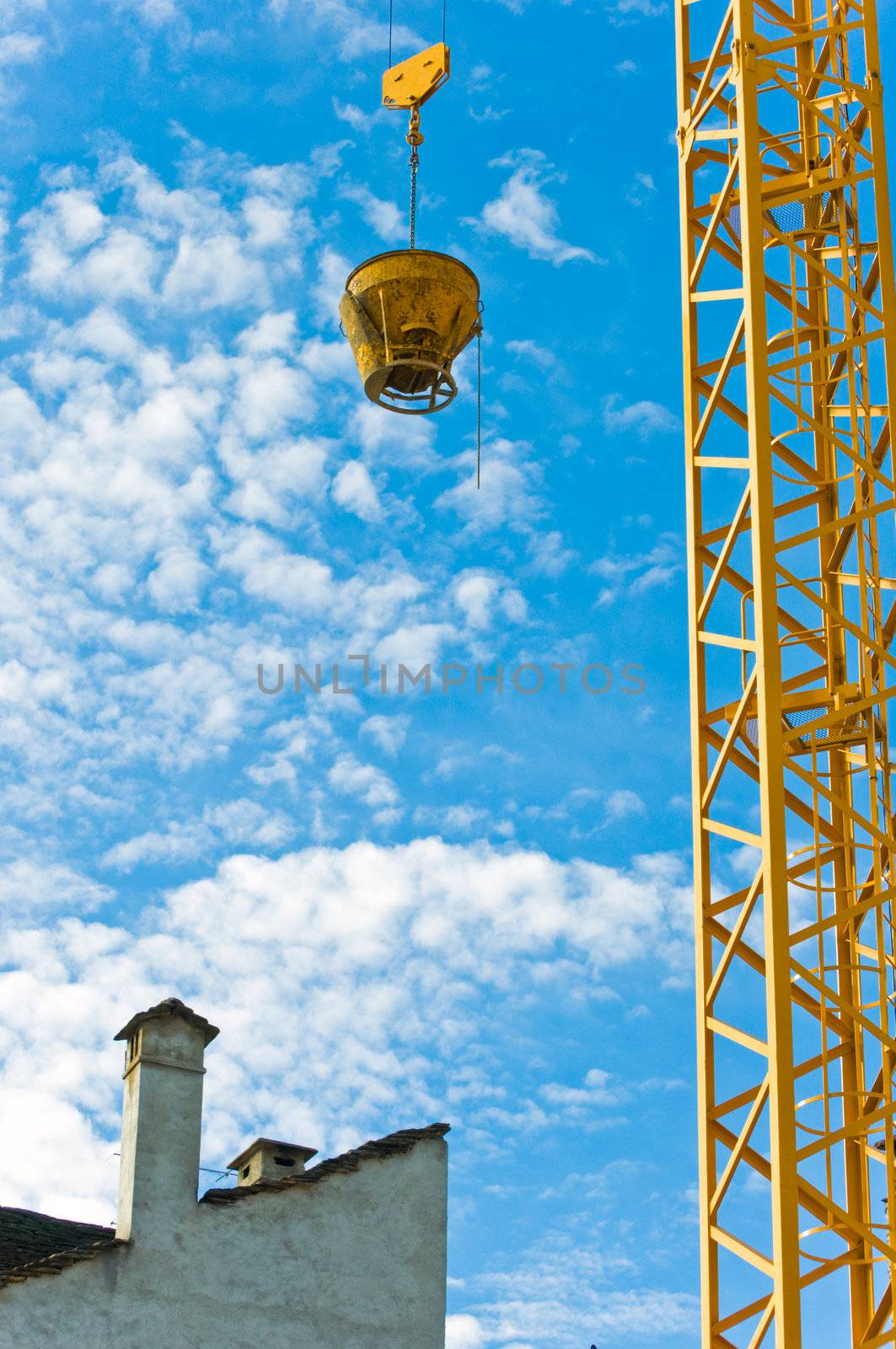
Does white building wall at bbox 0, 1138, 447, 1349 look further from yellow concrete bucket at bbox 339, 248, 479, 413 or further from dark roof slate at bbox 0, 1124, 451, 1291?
yellow concrete bucket at bbox 339, 248, 479, 413

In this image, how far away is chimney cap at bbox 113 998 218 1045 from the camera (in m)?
15.7

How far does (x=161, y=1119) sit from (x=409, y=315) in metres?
5.88

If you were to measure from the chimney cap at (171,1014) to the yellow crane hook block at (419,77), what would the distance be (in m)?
7.73

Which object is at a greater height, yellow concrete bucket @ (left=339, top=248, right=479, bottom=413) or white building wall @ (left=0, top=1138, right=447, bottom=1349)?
yellow concrete bucket @ (left=339, top=248, right=479, bottom=413)

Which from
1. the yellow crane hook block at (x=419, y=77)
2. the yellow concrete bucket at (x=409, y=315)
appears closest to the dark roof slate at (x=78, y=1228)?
the yellow concrete bucket at (x=409, y=315)

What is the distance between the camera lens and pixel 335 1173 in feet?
52.3

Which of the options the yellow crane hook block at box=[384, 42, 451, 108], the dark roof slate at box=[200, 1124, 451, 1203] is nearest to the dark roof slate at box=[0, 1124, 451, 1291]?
the dark roof slate at box=[200, 1124, 451, 1203]

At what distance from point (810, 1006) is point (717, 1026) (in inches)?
24.1

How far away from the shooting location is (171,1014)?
1577cm

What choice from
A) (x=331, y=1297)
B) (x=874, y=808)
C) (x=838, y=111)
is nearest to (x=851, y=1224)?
(x=874, y=808)

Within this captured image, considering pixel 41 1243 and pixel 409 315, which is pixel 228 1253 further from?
pixel 409 315

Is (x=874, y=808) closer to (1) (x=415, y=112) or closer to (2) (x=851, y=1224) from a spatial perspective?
(2) (x=851, y=1224)

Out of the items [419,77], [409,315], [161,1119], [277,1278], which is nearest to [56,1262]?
[161,1119]

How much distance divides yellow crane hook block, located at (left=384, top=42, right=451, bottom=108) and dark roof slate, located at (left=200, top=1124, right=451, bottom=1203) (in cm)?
831
